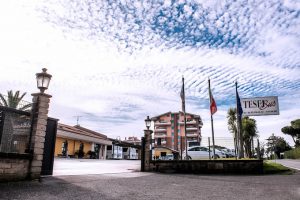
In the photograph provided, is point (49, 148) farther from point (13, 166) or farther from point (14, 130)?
point (13, 166)

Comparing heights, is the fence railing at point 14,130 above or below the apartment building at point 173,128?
below

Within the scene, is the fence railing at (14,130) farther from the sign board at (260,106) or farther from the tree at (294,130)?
the tree at (294,130)

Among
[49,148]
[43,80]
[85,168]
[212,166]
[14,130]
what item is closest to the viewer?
[14,130]

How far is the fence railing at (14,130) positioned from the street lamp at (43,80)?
3.12 ft

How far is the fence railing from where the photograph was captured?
7277 mm

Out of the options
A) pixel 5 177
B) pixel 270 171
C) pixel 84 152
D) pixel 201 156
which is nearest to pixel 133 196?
pixel 5 177

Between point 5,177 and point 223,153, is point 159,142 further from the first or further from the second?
point 5,177

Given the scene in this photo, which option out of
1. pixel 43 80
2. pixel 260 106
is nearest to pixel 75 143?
pixel 260 106

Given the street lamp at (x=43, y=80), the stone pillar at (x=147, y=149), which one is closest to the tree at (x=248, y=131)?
the stone pillar at (x=147, y=149)

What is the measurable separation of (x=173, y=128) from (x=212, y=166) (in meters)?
62.8

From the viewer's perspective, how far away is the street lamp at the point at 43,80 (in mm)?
8601

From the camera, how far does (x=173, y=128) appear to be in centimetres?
7781

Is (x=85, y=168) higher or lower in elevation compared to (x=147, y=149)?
lower

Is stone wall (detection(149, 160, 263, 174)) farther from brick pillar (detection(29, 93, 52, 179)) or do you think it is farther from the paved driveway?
brick pillar (detection(29, 93, 52, 179))
